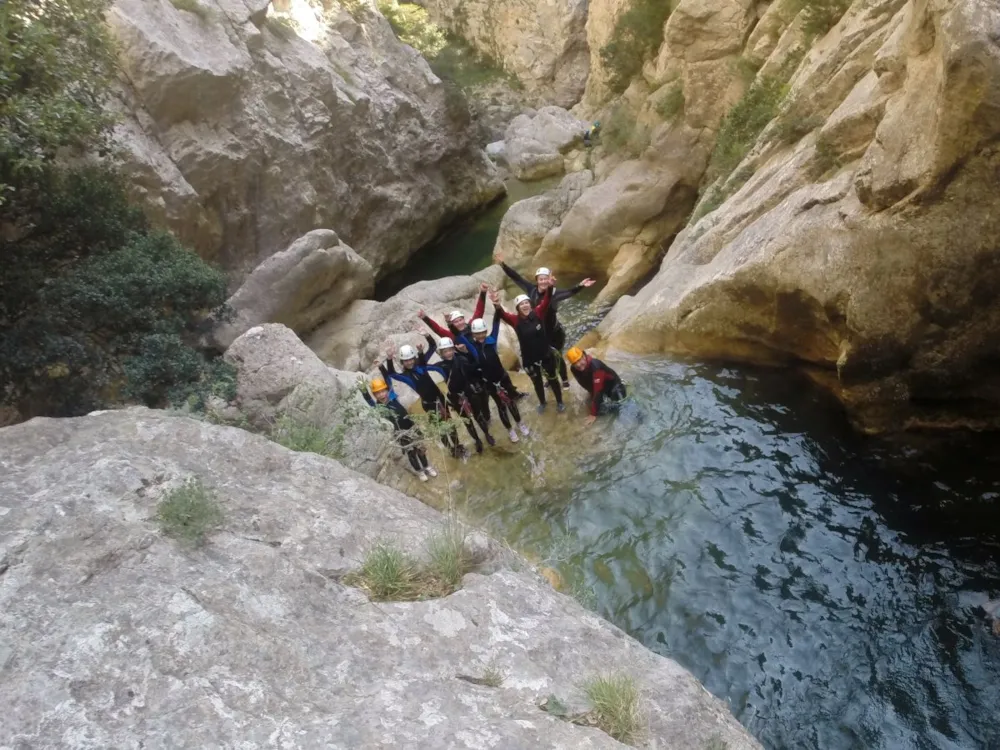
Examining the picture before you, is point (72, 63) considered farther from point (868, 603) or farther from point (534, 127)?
point (534, 127)

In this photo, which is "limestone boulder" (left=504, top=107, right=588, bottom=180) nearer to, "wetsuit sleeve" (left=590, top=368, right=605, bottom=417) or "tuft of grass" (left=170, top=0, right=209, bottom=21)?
"tuft of grass" (left=170, top=0, right=209, bottom=21)

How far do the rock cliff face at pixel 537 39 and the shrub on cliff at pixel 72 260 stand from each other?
1720 inches

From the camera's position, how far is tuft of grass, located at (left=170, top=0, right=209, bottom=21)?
58.1ft

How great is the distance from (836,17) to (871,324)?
8.59 metres

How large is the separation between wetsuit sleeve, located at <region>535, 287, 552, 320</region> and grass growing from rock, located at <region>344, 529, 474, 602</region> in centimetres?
638

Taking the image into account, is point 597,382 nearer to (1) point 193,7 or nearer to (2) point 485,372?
(2) point 485,372

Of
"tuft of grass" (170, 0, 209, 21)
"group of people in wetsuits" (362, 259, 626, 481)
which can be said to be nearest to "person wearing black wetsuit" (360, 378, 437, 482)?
"group of people in wetsuits" (362, 259, 626, 481)

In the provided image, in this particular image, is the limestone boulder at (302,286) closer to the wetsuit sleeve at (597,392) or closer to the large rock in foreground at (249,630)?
the wetsuit sleeve at (597,392)

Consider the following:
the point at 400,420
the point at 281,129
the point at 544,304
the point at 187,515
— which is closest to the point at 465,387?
the point at 400,420

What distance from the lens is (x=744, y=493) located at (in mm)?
8711

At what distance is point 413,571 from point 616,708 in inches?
63.5

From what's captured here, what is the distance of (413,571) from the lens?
4.77m

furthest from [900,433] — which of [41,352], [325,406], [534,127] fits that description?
Result: [534,127]

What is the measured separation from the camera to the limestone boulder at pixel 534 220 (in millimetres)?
21609
